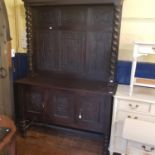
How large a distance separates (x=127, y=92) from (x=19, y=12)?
6.04ft

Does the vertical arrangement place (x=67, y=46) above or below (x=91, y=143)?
above

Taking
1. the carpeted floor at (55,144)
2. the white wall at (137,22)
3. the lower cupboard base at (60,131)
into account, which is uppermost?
the white wall at (137,22)

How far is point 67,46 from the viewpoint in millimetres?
2381

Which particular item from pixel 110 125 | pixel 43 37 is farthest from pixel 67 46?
pixel 110 125

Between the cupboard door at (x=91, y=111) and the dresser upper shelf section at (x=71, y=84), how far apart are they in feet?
0.31

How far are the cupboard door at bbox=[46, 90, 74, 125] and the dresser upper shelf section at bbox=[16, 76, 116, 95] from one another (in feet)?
0.30

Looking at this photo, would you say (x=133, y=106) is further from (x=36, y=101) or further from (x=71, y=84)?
(x=36, y=101)

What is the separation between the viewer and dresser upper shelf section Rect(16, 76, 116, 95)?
2.03 m

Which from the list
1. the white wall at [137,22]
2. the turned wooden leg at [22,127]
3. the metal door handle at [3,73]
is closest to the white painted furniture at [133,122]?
the white wall at [137,22]

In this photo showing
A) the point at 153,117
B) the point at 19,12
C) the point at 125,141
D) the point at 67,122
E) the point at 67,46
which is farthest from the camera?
the point at 19,12

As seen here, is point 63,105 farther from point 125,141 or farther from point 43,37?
point 43,37

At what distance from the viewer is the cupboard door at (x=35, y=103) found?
7.25 feet

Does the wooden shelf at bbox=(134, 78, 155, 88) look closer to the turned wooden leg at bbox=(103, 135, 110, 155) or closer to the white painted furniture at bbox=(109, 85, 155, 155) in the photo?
the white painted furniture at bbox=(109, 85, 155, 155)

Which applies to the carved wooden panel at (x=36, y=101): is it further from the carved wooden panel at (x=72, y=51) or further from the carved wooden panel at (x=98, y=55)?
the carved wooden panel at (x=98, y=55)
